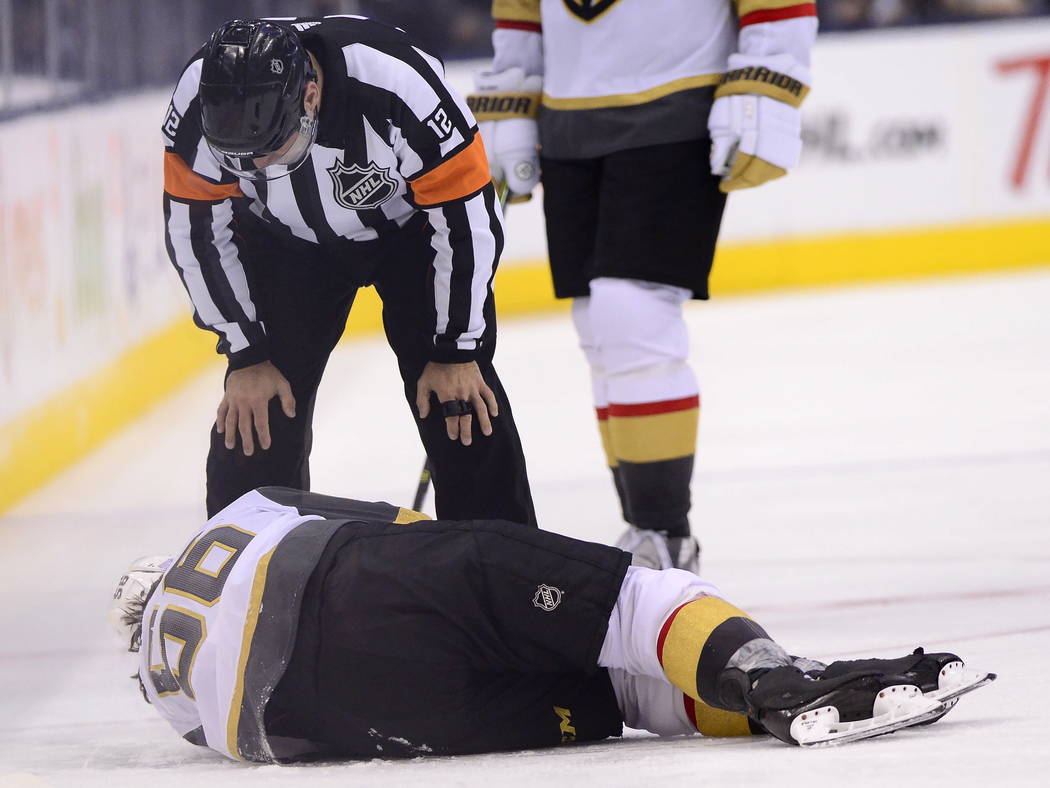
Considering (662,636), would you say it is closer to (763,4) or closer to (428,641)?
(428,641)

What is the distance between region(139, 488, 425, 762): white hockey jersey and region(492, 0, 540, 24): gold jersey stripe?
4.92 ft

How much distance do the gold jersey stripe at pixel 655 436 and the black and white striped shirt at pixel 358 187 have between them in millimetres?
511

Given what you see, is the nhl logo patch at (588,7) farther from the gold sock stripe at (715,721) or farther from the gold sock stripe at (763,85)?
the gold sock stripe at (715,721)

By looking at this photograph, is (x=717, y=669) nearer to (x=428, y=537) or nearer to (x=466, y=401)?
(x=428, y=537)

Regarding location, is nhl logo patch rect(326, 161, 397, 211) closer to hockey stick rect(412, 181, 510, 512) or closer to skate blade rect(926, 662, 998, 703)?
hockey stick rect(412, 181, 510, 512)

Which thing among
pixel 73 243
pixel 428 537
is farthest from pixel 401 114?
pixel 73 243

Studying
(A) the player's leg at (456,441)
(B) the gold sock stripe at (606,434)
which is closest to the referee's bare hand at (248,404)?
(A) the player's leg at (456,441)

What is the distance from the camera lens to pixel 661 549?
9.70 ft

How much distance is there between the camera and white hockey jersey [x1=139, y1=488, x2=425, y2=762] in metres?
1.92

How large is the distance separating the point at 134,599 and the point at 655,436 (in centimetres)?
113

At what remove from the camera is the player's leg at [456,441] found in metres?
2.60

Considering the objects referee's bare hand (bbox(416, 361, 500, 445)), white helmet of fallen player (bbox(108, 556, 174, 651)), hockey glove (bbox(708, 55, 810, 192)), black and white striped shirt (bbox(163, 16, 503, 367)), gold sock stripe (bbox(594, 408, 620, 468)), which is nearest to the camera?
white helmet of fallen player (bbox(108, 556, 174, 651))

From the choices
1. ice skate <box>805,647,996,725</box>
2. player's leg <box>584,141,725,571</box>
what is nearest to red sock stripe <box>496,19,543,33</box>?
player's leg <box>584,141,725,571</box>

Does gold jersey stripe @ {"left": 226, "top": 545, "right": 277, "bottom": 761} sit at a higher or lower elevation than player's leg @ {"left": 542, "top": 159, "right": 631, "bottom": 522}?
lower
